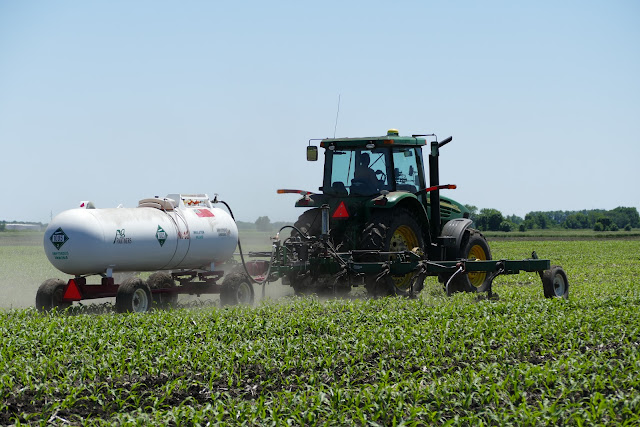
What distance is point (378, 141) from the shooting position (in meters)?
13.7

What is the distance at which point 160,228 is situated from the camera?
1314 cm

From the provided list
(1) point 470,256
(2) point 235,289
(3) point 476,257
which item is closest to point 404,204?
(1) point 470,256

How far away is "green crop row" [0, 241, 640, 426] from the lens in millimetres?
6055

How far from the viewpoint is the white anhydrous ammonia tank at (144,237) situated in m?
12.1

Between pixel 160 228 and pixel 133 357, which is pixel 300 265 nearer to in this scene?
pixel 160 228

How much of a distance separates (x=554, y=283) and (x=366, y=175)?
12.8 ft

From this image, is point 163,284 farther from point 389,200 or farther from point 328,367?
point 328,367

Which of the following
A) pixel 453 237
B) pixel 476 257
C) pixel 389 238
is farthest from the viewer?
pixel 476 257

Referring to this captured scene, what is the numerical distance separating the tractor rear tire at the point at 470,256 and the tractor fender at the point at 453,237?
9.0 inches

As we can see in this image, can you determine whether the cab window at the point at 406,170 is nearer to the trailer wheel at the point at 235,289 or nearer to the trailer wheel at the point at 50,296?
the trailer wheel at the point at 235,289

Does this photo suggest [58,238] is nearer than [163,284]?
Yes

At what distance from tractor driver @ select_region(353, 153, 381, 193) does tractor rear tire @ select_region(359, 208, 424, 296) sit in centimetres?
59

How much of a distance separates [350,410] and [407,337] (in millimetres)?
2592

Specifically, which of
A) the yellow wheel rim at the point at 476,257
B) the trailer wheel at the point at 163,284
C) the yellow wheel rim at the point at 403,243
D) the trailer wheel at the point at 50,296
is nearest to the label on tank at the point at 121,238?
the trailer wheel at the point at 50,296
